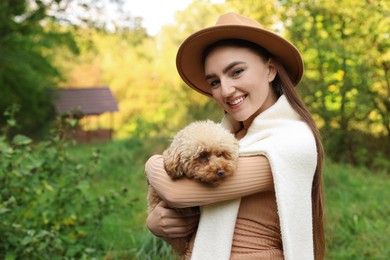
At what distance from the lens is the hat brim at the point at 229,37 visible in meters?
2.14

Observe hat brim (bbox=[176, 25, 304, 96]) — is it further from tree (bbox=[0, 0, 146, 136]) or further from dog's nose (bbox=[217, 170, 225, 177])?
tree (bbox=[0, 0, 146, 136])

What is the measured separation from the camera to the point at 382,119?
866 centimetres

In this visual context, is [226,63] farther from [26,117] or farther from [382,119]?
[26,117]

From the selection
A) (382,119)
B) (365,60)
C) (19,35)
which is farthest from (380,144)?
(19,35)

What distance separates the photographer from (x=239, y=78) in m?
2.14

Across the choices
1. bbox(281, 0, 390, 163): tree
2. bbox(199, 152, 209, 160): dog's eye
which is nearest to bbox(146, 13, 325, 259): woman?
bbox(199, 152, 209, 160): dog's eye

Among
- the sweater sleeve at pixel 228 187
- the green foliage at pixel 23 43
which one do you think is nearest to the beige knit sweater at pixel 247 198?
the sweater sleeve at pixel 228 187

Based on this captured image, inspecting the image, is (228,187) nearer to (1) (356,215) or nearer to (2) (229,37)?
(2) (229,37)

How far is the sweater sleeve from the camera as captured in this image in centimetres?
190

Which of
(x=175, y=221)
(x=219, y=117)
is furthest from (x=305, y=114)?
(x=219, y=117)

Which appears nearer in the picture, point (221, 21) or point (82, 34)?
point (221, 21)

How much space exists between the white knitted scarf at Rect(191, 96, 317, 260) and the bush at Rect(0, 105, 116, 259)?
1.88 meters

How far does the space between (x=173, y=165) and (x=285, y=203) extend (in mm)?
450

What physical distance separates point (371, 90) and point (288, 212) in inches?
267
